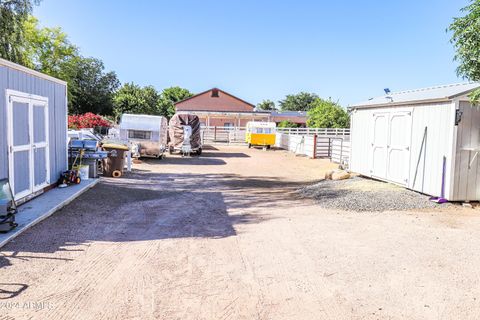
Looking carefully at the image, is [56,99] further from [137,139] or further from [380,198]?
[137,139]

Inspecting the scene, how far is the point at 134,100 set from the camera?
1912 inches

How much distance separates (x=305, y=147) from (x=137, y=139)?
1124 cm

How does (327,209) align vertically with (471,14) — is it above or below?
below

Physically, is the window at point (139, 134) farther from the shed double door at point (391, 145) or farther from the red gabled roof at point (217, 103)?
the red gabled roof at point (217, 103)

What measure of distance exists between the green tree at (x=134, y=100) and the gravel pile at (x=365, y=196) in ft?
129

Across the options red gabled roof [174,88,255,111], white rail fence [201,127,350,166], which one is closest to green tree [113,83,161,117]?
red gabled roof [174,88,255,111]

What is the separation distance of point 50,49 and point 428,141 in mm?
43227

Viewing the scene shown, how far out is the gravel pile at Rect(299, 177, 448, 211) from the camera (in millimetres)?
9680

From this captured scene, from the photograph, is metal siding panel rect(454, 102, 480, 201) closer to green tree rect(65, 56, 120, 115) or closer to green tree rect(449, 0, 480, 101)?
green tree rect(449, 0, 480, 101)

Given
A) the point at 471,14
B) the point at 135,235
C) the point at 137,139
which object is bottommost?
the point at 135,235

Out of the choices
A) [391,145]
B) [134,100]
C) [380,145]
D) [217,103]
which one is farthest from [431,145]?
[217,103]

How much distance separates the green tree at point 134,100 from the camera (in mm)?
48000

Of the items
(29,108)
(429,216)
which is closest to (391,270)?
(429,216)

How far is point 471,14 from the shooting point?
805 centimetres
